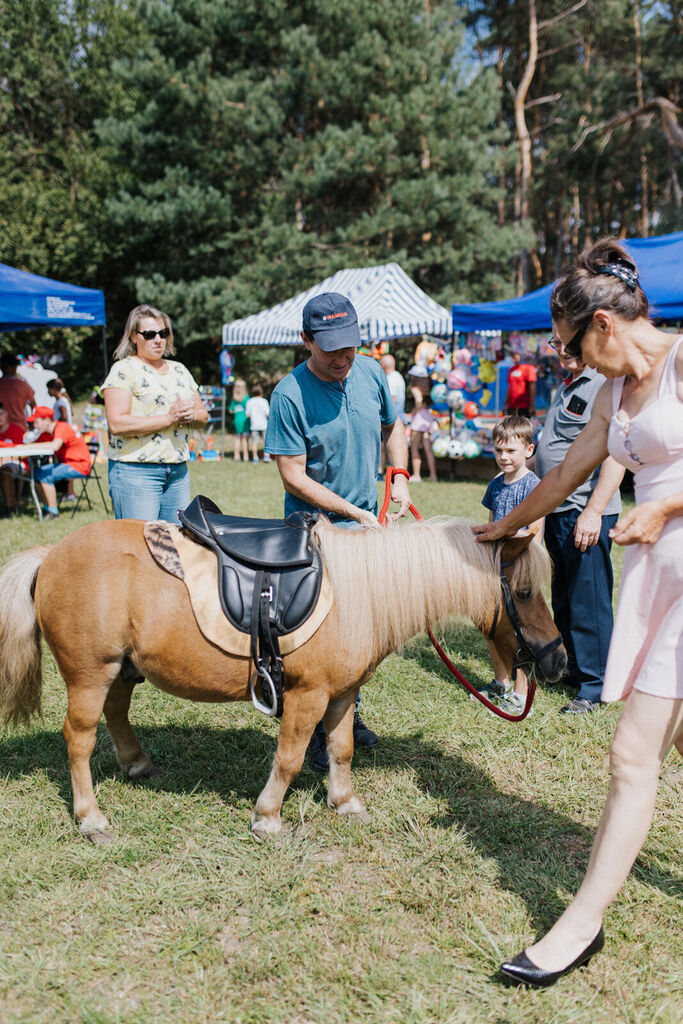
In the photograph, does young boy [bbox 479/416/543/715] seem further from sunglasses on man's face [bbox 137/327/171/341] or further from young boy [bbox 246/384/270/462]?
young boy [bbox 246/384/270/462]

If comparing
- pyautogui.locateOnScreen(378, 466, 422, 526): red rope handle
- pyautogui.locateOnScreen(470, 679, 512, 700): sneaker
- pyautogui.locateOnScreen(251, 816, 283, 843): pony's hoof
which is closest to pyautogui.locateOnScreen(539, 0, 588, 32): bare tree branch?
pyautogui.locateOnScreen(470, 679, 512, 700): sneaker

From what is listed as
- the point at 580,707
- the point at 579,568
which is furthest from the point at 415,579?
the point at 580,707

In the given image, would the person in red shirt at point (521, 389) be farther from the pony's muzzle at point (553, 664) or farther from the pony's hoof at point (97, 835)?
the pony's hoof at point (97, 835)

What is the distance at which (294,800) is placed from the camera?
10.9ft

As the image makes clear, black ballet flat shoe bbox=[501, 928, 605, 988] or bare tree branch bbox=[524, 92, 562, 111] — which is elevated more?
bare tree branch bbox=[524, 92, 562, 111]

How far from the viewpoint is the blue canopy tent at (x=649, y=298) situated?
32.1 ft

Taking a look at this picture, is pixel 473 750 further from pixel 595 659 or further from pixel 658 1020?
pixel 658 1020

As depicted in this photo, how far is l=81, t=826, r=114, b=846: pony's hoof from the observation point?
2.98m

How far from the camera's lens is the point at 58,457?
10.4 metres

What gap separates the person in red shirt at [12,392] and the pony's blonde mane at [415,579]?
9.00m

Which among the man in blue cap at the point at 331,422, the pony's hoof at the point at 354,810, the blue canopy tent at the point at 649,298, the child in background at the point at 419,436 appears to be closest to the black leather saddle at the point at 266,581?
the man in blue cap at the point at 331,422

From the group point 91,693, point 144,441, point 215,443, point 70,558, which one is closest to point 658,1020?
point 91,693

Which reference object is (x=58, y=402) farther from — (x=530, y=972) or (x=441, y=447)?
(x=530, y=972)

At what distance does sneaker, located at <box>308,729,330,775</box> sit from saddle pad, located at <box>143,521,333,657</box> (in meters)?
1.01
